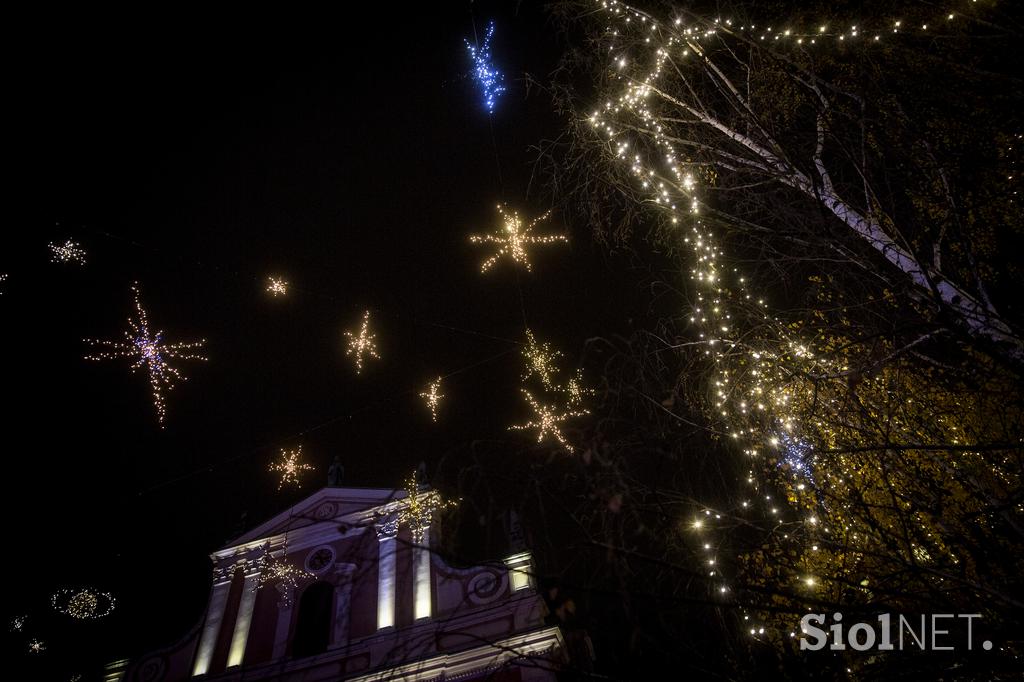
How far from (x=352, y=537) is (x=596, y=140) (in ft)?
38.6

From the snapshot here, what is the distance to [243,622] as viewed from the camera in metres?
13.1

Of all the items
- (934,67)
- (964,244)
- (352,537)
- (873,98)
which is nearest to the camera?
(964,244)

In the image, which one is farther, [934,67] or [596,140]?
[596,140]

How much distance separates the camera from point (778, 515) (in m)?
5.33

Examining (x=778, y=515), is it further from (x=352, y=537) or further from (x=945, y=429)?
(x=352, y=537)

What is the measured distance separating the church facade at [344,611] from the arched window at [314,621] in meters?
0.02

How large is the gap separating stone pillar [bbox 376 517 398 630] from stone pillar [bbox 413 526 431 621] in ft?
1.95

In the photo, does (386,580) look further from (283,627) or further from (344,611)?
(283,627)

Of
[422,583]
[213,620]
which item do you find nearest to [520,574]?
[422,583]

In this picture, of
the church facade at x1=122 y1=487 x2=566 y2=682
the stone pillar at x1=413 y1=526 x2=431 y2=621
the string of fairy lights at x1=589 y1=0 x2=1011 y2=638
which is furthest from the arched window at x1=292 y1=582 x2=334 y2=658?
the string of fairy lights at x1=589 y1=0 x2=1011 y2=638

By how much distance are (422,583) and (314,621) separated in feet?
10.2

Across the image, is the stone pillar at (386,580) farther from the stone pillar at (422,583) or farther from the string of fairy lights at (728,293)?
the string of fairy lights at (728,293)

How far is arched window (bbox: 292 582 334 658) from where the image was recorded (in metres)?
12.6

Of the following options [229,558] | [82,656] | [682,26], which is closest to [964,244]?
[682,26]
